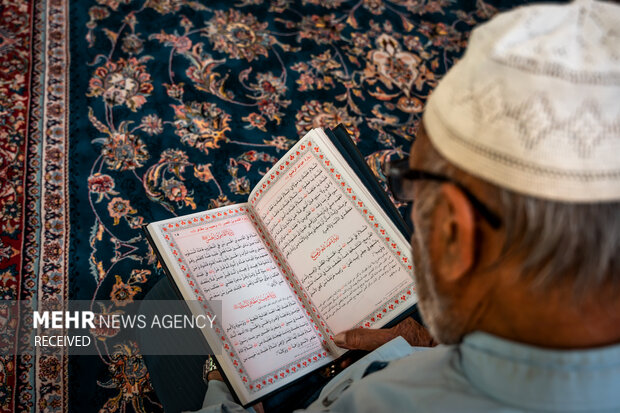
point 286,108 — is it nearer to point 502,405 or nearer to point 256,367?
point 256,367

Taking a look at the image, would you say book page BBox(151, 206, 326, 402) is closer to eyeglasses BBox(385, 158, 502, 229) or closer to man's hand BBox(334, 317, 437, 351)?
man's hand BBox(334, 317, 437, 351)

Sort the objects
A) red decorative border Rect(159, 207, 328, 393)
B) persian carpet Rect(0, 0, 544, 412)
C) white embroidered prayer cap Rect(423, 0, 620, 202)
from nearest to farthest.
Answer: white embroidered prayer cap Rect(423, 0, 620, 202) < red decorative border Rect(159, 207, 328, 393) < persian carpet Rect(0, 0, 544, 412)

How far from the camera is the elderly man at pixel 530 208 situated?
1.48 ft

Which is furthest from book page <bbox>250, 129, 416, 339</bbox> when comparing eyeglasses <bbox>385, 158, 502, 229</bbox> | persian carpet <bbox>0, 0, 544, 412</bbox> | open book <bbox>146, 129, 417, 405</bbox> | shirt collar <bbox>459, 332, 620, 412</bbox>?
persian carpet <bbox>0, 0, 544, 412</bbox>

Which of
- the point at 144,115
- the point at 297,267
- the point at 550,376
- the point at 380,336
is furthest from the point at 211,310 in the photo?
the point at 144,115

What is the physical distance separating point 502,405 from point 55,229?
127 centimetres

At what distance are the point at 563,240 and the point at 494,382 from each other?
19 centimetres

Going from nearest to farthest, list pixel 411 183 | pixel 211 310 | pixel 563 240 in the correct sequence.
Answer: pixel 563 240, pixel 411 183, pixel 211 310

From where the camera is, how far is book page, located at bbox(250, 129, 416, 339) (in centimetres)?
86

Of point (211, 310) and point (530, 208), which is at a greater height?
point (211, 310)

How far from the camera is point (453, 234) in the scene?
0.53 metres

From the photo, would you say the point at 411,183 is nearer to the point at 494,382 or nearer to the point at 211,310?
the point at 494,382

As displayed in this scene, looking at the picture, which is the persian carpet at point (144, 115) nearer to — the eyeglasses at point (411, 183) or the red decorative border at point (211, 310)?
the red decorative border at point (211, 310)

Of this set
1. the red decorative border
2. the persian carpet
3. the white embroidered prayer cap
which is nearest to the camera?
the white embroidered prayer cap
